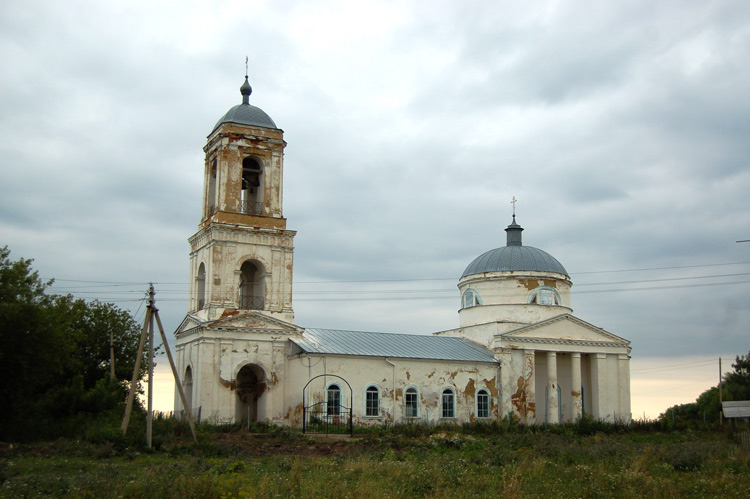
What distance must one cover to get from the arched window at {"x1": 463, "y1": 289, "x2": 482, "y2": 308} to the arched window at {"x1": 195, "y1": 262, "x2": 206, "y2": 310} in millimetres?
14721

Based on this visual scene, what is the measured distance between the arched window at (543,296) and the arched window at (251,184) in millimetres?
15084

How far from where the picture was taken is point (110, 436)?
21.4 meters

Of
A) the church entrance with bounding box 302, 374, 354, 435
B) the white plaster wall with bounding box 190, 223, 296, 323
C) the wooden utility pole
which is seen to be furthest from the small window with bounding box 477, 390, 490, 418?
the wooden utility pole

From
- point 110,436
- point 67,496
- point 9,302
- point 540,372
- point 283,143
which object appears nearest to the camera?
point 67,496

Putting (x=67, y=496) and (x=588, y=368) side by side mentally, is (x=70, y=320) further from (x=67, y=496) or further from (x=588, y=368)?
(x=588, y=368)

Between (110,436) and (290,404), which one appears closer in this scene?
(110,436)

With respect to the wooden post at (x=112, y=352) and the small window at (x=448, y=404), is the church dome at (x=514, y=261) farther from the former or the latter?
the wooden post at (x=112, y=352)

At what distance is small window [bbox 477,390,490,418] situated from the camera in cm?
3550

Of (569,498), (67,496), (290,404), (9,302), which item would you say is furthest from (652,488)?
(9,302)

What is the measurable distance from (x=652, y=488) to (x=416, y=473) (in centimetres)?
461

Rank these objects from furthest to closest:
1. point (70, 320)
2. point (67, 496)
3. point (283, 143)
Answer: point (283, 143)
point (70, 320)
point (67, 496)

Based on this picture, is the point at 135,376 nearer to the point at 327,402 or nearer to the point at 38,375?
the point at 38,375

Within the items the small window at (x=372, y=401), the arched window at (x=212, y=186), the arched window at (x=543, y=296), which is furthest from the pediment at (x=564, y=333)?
the arched window at (x=212, y=186)

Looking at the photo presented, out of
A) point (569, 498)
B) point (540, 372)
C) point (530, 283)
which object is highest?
point (530, 283)
